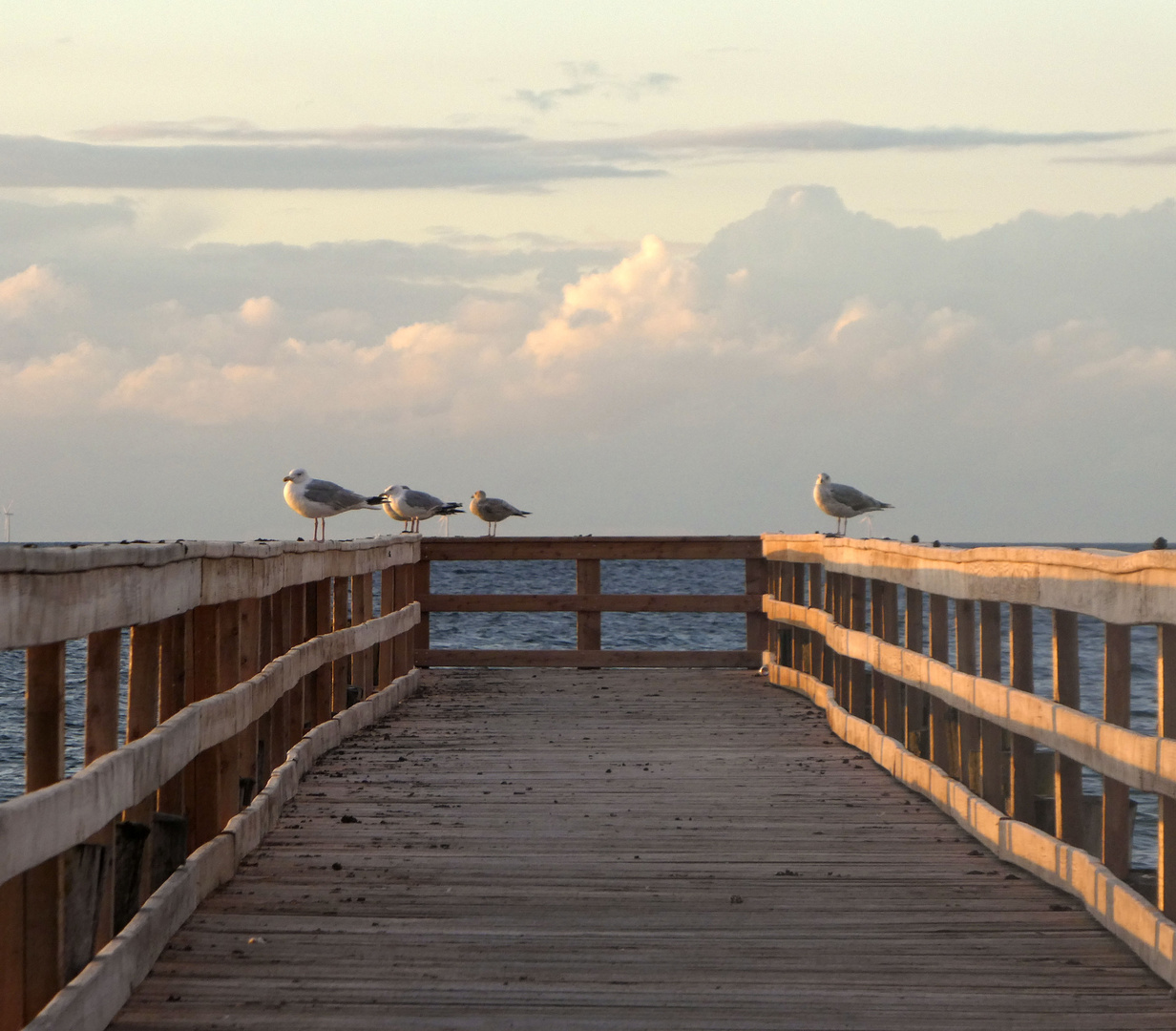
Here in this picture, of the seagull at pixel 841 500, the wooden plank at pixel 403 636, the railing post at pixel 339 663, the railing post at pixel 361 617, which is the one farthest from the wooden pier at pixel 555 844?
the seagull at pixel 841 500

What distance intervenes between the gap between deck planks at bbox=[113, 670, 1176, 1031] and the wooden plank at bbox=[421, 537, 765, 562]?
5.58 m

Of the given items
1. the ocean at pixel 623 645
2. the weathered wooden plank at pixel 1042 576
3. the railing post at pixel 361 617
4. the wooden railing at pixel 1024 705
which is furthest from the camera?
the ocean at pixel 623 645

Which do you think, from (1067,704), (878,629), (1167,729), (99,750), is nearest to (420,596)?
(878,629)

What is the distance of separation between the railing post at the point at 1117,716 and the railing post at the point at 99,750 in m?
2.80

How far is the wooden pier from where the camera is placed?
149 inches

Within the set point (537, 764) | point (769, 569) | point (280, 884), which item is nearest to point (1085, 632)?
point (769, 569)

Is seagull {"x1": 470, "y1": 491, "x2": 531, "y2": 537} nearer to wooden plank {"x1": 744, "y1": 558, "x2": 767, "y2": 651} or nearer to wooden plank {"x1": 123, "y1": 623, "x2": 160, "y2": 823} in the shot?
wooden plank {"x1": 744, "y1": 558, "x2": 767, "y2": 651}

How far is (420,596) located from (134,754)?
388 inches

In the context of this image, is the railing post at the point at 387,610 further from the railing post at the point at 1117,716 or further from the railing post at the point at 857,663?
the railing post at the point at 1117,716

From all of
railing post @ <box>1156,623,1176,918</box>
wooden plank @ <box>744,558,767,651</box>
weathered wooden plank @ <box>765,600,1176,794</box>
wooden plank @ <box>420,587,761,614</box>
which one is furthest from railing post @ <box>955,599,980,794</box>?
wooden plank @ <box>744,558,767,651</box>

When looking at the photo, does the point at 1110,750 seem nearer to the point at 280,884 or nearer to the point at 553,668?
the point at 280,884

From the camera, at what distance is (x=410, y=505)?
1670 centimetres

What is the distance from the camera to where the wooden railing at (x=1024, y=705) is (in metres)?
4.13

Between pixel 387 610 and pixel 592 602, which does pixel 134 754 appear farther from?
pixel 592 602
